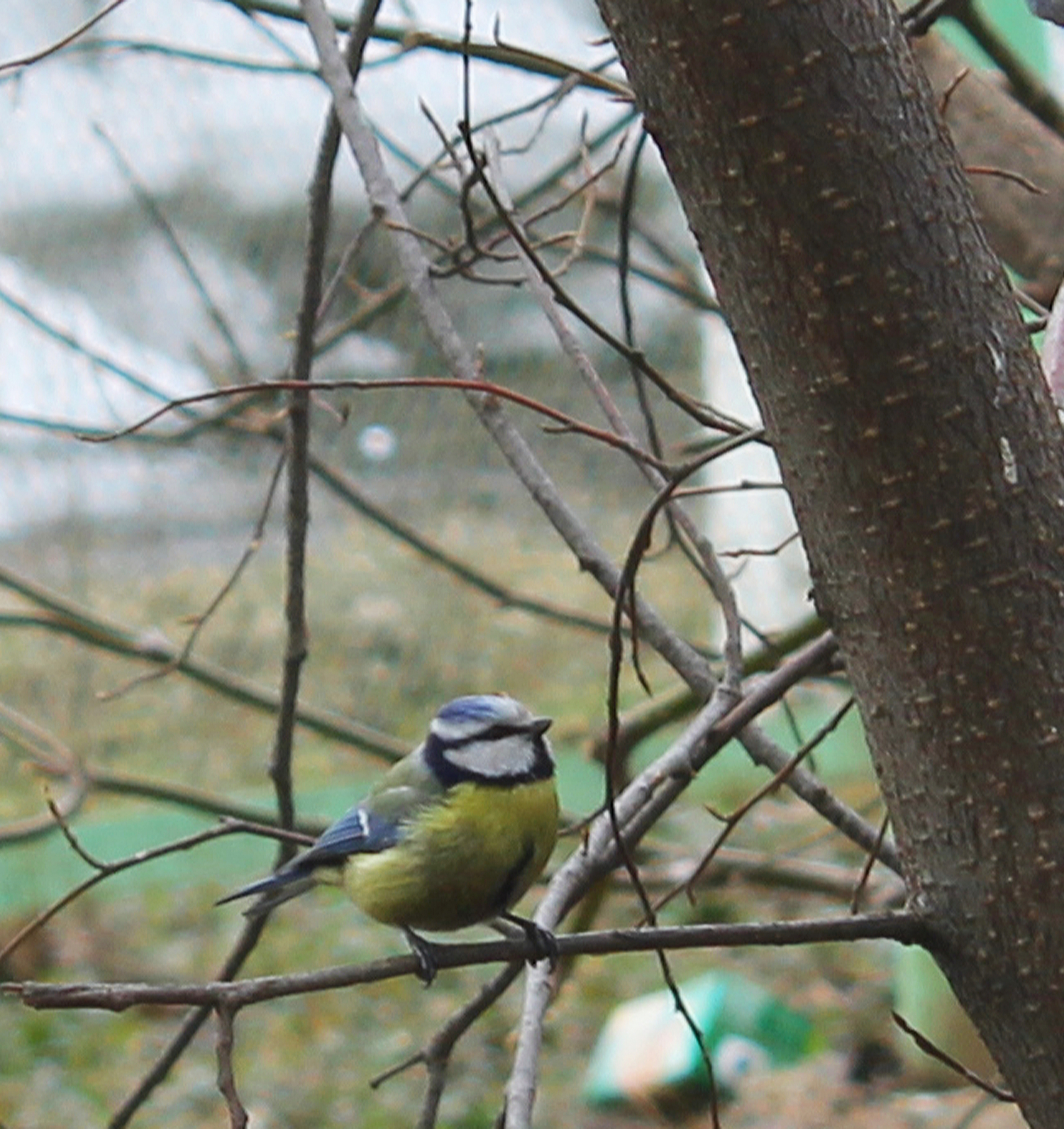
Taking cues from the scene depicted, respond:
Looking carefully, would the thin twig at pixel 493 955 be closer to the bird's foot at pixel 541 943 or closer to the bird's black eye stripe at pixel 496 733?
the bird's foot at pixel 541 943

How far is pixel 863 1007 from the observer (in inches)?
107

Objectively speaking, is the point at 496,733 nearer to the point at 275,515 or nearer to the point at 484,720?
the point at 484,720

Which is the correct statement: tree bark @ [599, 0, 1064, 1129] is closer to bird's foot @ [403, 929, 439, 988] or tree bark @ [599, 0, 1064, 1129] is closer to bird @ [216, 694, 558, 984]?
bird's foot @ [403, 929, 439, 988]

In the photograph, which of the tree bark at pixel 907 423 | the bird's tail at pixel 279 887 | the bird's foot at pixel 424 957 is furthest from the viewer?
the bird's tail at pixel 279 887

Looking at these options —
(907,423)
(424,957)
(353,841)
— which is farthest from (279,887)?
(907,423)

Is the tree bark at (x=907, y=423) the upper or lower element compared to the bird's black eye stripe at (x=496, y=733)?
lower

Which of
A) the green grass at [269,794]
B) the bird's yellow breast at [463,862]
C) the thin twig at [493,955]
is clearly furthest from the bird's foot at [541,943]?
the green grass at [269,794]

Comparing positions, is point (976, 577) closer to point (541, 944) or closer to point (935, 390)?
point (935, 390)

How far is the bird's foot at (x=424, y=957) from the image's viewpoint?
579 millimetres

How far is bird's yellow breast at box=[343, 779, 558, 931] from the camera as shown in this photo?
85 cm

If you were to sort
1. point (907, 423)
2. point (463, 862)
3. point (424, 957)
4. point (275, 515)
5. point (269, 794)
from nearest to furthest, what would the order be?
point (907, 423) < point (424, 957) < point (463, 862) < point (275, 515) < point (269, 794)

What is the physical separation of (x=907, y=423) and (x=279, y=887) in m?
0.49

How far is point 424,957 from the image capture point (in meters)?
0.60

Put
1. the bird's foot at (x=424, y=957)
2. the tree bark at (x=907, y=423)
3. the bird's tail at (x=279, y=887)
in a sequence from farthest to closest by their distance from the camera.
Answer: the bird's tail at (x=279, y=887) < the bird's foot at (x=424, y=957) < the tree bark at (x=907, y=423)
